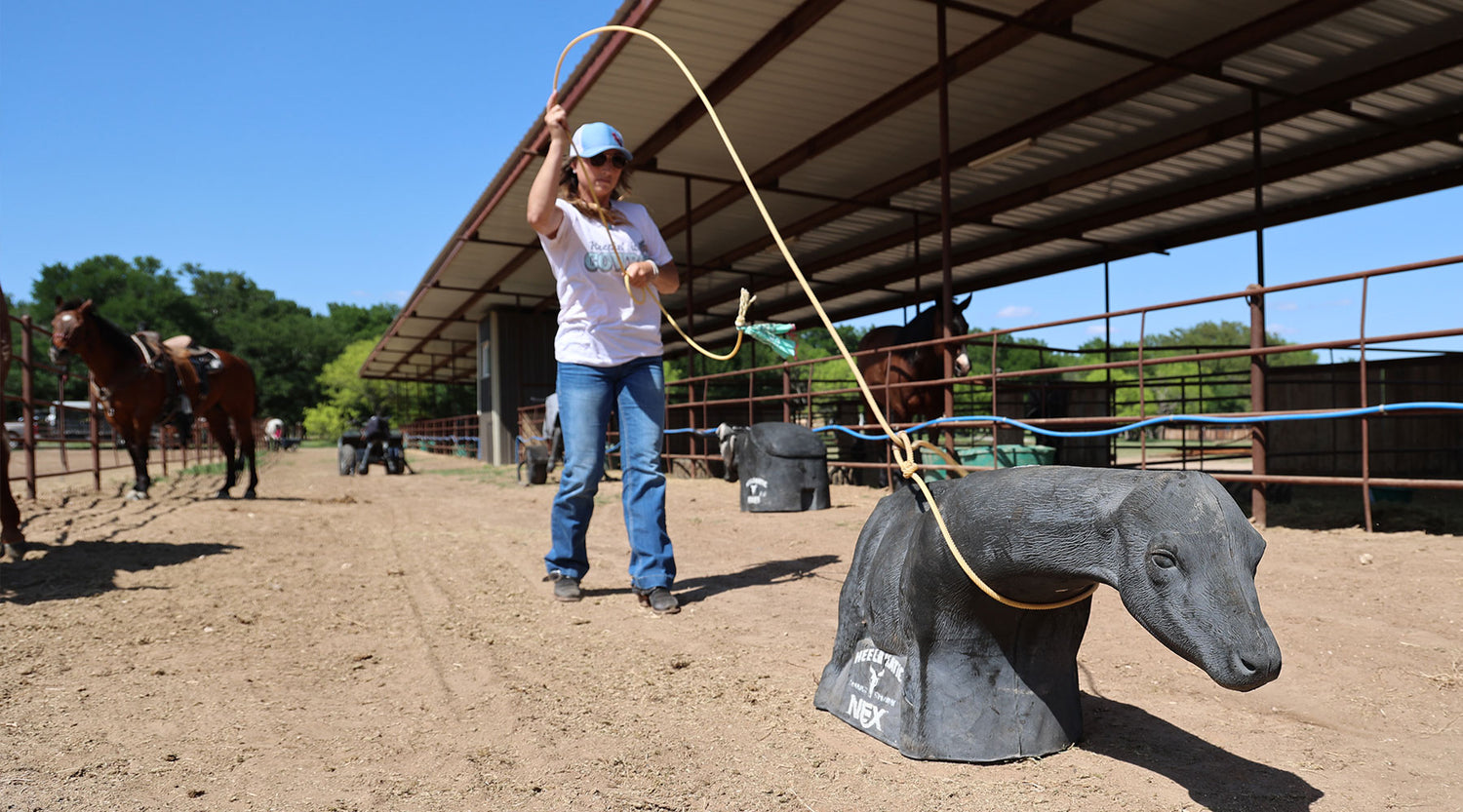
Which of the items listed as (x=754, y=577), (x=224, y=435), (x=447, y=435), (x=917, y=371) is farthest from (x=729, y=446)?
(x=447, y=435)

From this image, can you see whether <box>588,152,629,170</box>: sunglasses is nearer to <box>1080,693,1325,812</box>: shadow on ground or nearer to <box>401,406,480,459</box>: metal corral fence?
<box>1080,693,1325,812</box>: shadow on ground

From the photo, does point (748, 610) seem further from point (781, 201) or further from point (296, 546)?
point (781, 201)

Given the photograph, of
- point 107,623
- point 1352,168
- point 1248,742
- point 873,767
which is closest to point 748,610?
point 873,767

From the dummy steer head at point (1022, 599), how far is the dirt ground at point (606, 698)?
3.4 inches

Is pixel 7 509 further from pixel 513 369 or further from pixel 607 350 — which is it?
pixel 513 369

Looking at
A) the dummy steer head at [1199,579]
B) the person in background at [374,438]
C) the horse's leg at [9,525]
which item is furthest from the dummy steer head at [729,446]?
the person in background at [374,438]

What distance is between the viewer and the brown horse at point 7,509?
12.7ft

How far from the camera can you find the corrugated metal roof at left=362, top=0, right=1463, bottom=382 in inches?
260

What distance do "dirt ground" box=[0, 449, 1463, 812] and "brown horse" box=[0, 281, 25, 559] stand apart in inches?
5.7

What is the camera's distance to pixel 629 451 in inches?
132

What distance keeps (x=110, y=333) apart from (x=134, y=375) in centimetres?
38

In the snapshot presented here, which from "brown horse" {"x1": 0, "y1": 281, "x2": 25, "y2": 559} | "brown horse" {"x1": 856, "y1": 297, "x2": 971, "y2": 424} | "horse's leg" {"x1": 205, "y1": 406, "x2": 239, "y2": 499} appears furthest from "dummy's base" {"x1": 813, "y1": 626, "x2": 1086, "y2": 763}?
"horse's leg" {"x1": 205, "y1": 406, "x2": 239, "y2": 499}

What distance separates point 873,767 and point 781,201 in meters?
10.7

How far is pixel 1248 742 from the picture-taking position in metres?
1.84
